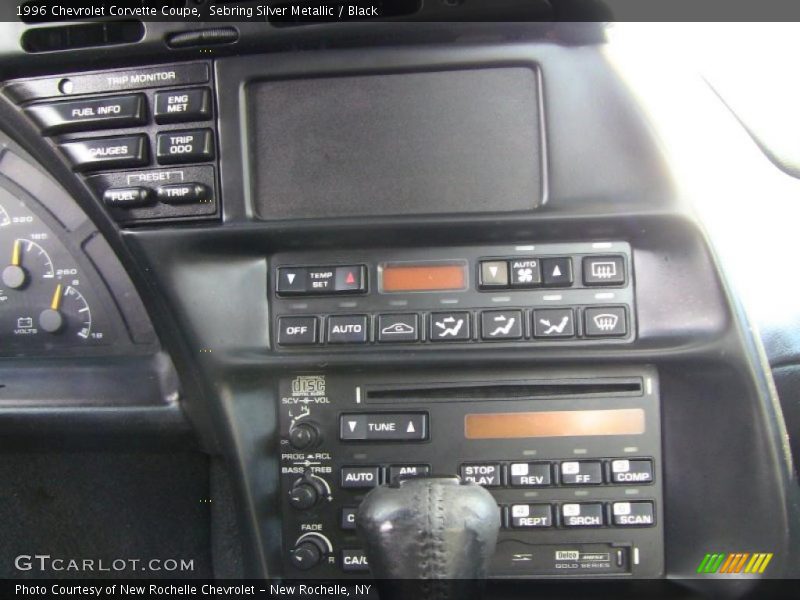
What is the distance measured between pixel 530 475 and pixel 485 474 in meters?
0.08

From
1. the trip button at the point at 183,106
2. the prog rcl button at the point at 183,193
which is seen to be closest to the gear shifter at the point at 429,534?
the prog rcl button at the point at 183,193

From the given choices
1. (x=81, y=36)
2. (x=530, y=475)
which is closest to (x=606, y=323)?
(x=530, y=475)

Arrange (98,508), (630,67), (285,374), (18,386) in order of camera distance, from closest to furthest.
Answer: (630,67) < (285,374) < (18,386) < (98,508)

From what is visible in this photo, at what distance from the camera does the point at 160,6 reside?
1.49 m

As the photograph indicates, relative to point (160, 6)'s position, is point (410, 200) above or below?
below

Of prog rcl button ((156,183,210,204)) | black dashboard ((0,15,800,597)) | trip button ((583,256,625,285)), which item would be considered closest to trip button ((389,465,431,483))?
black dashboard ((0,15,800,597))

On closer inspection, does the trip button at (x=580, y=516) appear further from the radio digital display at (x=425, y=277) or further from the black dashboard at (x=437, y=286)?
the radio digital display at (x=425, y=277)

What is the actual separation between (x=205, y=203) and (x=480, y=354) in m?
0.59

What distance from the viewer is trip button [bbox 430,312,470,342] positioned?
150cm

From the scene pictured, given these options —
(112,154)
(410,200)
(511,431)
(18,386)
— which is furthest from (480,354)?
(18,386)

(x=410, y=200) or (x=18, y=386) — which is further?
(x=18, y=386)

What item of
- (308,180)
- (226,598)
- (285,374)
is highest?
(308,180)

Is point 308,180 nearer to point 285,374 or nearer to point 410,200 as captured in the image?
point 410,200

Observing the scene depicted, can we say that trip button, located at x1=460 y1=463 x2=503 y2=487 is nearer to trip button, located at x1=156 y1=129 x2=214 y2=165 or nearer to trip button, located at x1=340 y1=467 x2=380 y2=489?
trip button, located at x1=340 y1=467 x2=380 y2=489
